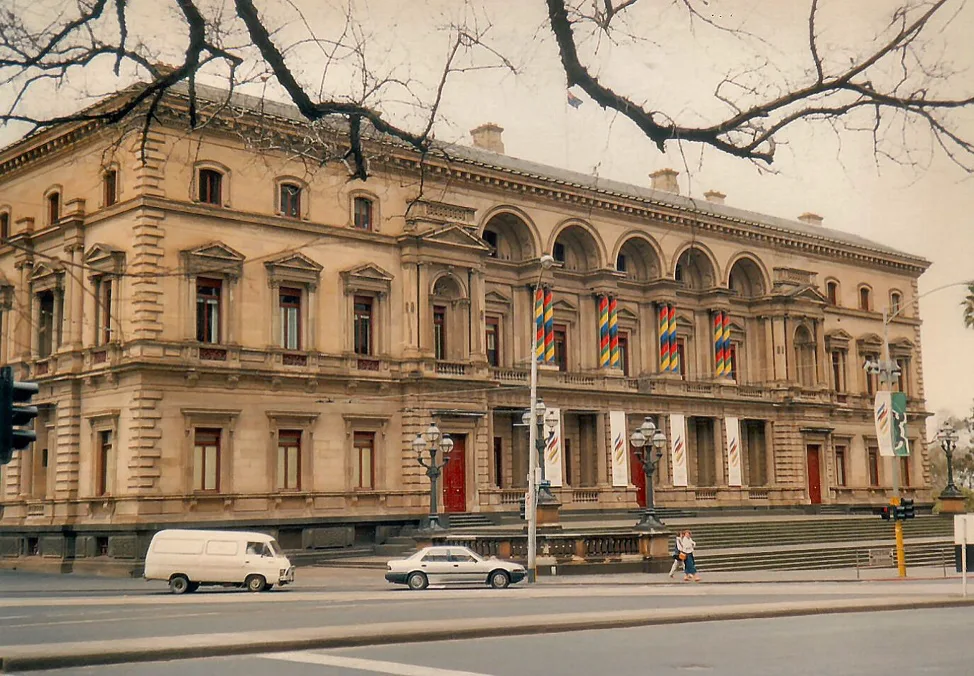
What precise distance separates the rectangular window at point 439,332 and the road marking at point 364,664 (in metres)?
33.1

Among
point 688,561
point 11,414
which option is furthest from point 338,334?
point 11,414

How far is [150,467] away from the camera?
39875 mm

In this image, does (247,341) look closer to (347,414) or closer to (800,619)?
(347,414)

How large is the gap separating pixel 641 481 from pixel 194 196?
25995 millimetres

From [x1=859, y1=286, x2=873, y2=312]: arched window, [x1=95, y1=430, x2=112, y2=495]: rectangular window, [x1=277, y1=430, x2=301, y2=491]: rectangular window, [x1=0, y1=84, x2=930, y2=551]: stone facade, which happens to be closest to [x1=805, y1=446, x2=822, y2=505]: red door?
[x1=0, y1=84, x2=930, y2=551]: stone facade

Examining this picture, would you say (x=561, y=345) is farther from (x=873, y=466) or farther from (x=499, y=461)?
(x=873, y=466)

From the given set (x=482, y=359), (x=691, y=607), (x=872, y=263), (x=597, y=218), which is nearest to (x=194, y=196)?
(x=482, y=359)

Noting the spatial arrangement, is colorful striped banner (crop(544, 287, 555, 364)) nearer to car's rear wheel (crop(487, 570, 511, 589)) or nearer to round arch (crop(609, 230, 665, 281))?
round arch (crop(609, 230, 665, 281))

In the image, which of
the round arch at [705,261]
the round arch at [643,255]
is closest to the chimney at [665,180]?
the round arch at [705,261]

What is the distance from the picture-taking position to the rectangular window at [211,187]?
41969mm

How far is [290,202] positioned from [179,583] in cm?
1604

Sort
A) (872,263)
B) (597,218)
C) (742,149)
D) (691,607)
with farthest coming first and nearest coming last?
(872,263), (597,218), (691,607), (742,149)

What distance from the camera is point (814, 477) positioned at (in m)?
64.4

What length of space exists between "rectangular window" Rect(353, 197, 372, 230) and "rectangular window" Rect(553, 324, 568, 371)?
1187cm
